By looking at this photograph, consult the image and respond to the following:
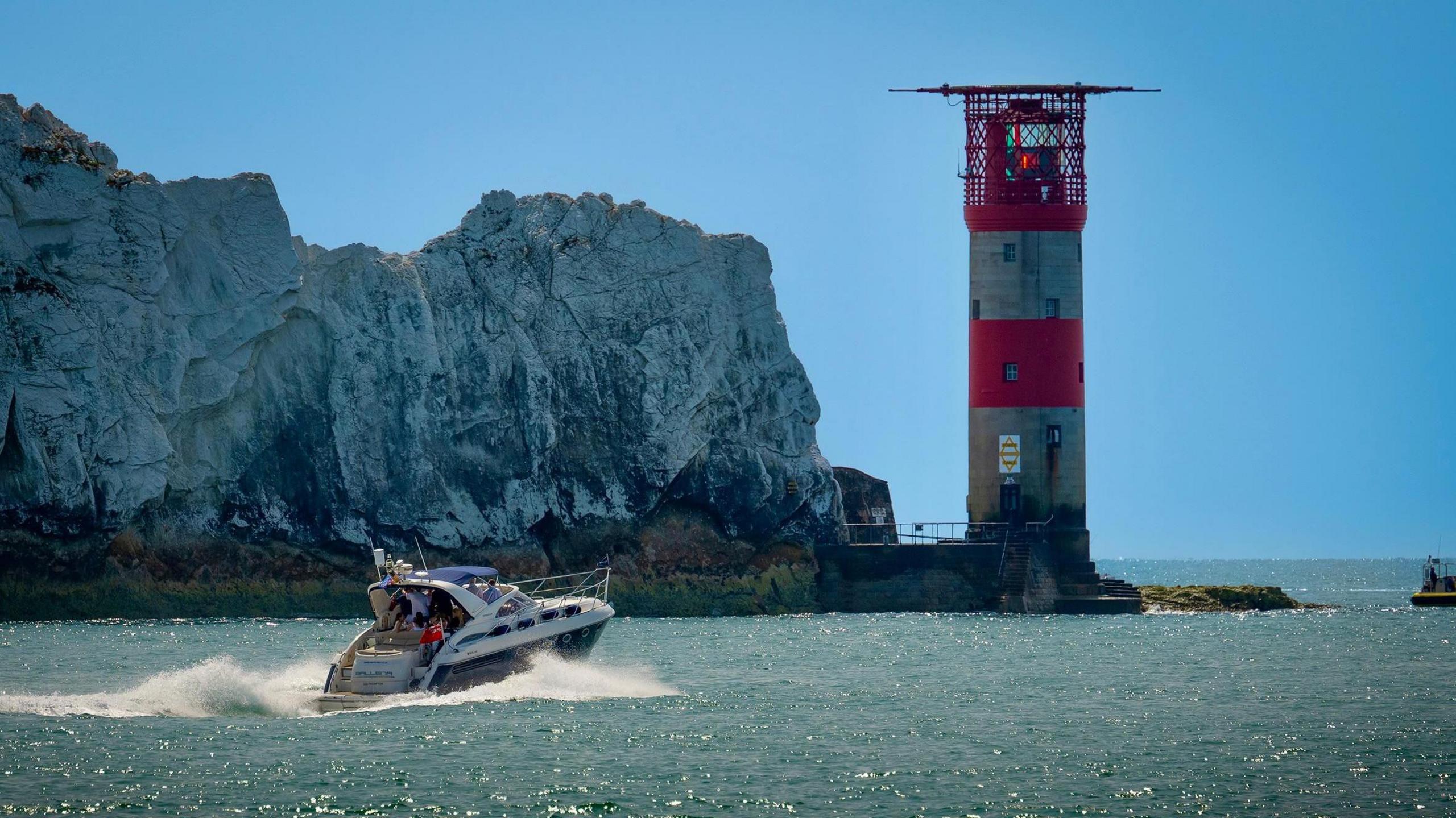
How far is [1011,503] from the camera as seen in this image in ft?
223

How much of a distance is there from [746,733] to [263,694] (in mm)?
8726

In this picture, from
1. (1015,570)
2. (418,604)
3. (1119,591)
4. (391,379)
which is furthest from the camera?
(1119,591)

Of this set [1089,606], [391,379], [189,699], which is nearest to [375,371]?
[391,379]

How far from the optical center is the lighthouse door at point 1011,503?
222 ft

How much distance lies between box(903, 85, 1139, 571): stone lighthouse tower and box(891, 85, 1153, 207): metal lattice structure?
0.04 metres

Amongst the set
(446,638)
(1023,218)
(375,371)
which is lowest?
(446,638)

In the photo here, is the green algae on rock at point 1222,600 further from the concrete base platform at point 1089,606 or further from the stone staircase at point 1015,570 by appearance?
the stone staircase at point 1015,570

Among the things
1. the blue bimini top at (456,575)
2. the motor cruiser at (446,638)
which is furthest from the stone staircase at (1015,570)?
the blue bimini top at (456,575)

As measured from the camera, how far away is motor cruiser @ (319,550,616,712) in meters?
34.9

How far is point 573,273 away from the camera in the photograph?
65938 millimetres

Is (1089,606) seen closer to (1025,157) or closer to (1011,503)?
(1011,503)

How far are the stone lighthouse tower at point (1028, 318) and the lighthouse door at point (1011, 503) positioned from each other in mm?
38

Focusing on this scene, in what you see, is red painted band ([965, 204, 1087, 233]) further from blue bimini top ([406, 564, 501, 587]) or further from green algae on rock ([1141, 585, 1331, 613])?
blue bimini top ([406, 564, 501, 587])

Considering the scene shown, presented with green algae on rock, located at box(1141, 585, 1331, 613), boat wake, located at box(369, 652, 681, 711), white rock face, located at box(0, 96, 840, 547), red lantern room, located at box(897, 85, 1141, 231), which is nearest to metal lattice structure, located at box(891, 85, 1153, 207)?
red lantern room, located at box(897, 85, 1141, 231)
